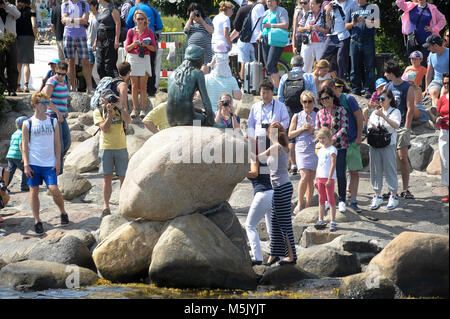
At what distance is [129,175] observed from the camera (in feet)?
31.6

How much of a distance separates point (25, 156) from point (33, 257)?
1.61 metres

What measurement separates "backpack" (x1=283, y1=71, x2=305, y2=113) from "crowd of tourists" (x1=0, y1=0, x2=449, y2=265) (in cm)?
2

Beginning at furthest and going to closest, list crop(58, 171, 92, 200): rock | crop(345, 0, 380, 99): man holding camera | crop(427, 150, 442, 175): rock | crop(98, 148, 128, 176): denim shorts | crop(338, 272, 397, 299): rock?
crop(345, 0, 380, 99): man holding camera < crop(58, 171, 92, 200): rock < crop(427, 150, 442, 175): rock < crop(98, 148, 128, 176): denim shorts < crop(338, 272, 397, 299): rock

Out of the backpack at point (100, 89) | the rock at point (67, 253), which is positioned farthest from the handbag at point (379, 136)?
the rock at point (67, 253)

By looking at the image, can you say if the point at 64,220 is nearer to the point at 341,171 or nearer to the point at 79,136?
the point at 79,136

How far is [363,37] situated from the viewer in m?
13.9

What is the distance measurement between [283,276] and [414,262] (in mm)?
1746

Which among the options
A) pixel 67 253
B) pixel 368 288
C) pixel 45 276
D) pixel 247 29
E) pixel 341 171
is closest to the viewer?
pixel 368 288

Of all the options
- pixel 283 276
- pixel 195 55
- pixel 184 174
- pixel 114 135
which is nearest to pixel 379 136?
pixel 283 276

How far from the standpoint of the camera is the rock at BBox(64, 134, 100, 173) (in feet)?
45.3

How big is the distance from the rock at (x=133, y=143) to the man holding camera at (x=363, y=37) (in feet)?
12.9

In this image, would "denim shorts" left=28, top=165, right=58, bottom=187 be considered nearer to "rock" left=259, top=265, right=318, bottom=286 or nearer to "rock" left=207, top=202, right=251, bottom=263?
"rock" left=207, top=202, right=251, bottom=263

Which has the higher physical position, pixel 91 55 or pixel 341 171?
pixel 91 55

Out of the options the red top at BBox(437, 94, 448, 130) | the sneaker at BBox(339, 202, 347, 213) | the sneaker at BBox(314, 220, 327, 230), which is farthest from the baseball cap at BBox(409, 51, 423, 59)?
the red top at BBox(437, 94, 448, 130)
